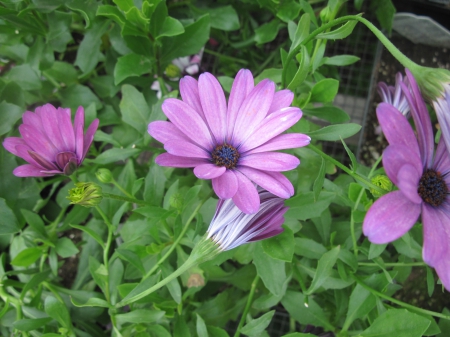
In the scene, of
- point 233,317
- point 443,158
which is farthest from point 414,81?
point 233,317

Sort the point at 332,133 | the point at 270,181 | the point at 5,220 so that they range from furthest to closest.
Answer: the point at 5,220 < the point at 332,133 < the point at 270,181

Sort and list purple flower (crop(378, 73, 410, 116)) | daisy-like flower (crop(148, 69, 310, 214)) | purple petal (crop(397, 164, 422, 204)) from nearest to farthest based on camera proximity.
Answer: purple petal (crop(397, 164, 422, 204)), daisy-like flower (crop(148, 69, 310, 214)), purple flower (crop(378, 73, 410, 116))

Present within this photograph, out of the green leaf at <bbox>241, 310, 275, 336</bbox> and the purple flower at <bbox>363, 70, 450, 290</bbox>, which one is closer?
the purple flower at <bbox>363, 70, 450, 290</bbox>

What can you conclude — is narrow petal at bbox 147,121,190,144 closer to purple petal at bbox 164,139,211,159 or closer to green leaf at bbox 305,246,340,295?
purple petal at bbox 164,139,211,159

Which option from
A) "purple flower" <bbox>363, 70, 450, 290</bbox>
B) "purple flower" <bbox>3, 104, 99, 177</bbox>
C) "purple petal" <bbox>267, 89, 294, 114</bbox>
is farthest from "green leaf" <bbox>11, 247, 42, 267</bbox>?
"purple flower" <bbox>363, 70, 450, 290</bbox>

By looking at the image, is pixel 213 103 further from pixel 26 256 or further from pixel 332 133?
pixel 26 256

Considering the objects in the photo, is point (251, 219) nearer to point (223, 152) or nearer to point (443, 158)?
point (223, 152)

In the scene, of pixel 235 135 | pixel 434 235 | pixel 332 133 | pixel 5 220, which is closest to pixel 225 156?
pixel 235 135
